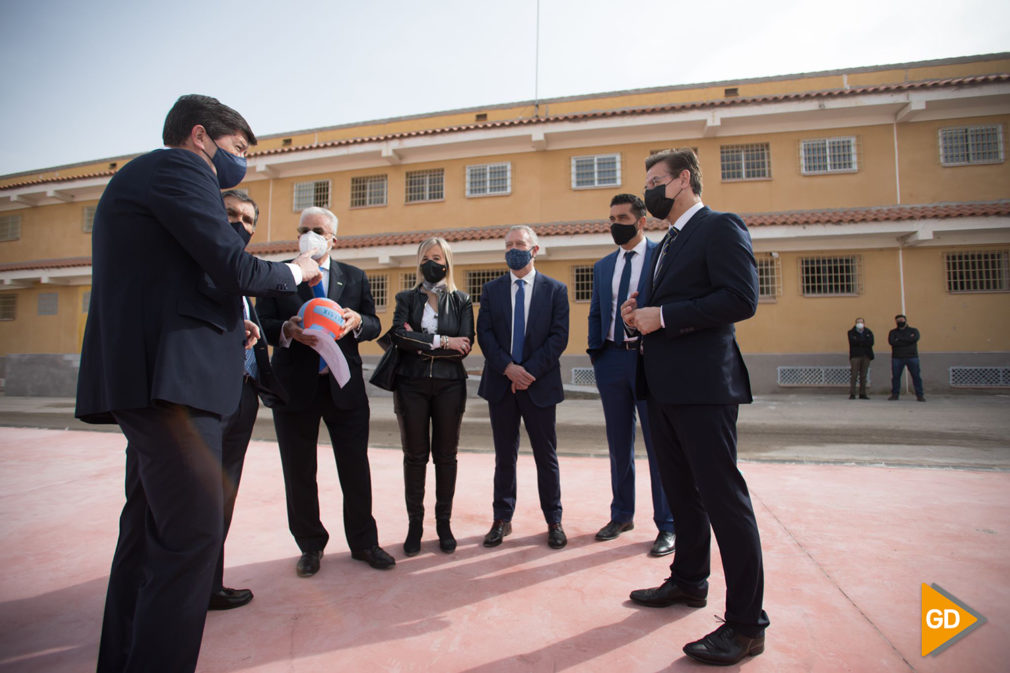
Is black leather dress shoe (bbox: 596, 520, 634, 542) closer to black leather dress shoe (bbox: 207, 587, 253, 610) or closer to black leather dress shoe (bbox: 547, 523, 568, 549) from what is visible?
black leather dress shoe (bbox: 547, 523, 568, 549)

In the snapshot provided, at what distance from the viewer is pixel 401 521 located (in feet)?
13.1

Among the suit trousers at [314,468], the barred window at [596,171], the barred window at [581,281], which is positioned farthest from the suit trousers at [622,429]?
the barred window at [596,171]

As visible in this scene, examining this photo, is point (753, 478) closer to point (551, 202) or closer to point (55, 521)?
point (55, 521)

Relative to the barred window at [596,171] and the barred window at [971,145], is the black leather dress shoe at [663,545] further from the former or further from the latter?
the barred window at [971,145]

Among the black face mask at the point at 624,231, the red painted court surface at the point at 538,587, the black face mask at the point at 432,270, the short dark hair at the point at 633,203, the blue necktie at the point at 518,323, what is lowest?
the red painted court surface at the point at 538,587

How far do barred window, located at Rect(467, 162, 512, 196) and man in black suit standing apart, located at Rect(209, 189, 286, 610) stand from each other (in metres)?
15.1

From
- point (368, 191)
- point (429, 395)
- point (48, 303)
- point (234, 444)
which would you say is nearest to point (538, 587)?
point (429, 395)

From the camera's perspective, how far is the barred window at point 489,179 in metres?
17.6

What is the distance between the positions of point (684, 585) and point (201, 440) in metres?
2.24

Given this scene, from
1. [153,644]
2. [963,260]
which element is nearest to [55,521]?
[153,644]

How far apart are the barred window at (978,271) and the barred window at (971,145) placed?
264 centimetres

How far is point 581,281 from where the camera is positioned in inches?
647

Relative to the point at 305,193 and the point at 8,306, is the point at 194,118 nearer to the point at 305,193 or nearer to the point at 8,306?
the point at 305,193

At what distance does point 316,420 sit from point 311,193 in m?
18.0
